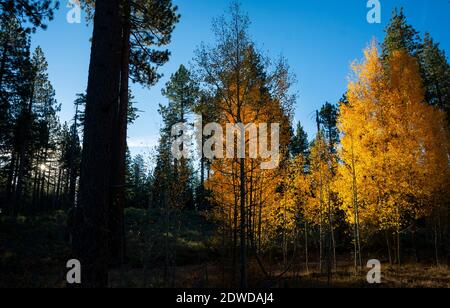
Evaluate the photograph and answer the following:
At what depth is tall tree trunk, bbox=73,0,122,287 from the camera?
3.55m

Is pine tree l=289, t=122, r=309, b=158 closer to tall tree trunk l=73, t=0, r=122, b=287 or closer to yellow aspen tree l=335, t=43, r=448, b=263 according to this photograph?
yellow aspen tree l=335, t=43, r=448, b=263

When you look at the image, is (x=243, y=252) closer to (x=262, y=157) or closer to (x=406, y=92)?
(x=262, y=157)

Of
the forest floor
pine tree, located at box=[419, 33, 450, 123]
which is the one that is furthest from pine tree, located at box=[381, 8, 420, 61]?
the forest floor

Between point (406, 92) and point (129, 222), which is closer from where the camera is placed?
point (406, 92)

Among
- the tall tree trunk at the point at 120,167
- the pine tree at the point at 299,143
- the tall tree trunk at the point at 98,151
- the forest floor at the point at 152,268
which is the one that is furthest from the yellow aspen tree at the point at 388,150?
the pine tree at the point at 299,143

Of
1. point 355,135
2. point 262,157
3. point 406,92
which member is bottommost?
point 262,157

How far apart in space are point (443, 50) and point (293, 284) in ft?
87.2

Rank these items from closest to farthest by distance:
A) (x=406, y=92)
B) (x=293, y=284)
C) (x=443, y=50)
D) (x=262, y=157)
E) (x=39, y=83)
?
(x=262, y=157) → (x=293, y=284) → (x=406, y=92) → (x=443, y=50) → (x=39, y=83)

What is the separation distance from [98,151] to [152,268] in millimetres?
11499

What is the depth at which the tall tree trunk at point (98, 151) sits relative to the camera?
3547 millimetres

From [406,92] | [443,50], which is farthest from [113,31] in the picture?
[443,50]

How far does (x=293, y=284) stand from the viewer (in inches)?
413

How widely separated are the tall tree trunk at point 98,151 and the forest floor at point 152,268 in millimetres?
4430

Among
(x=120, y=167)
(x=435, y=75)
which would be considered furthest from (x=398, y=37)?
(x=120, y=167)
